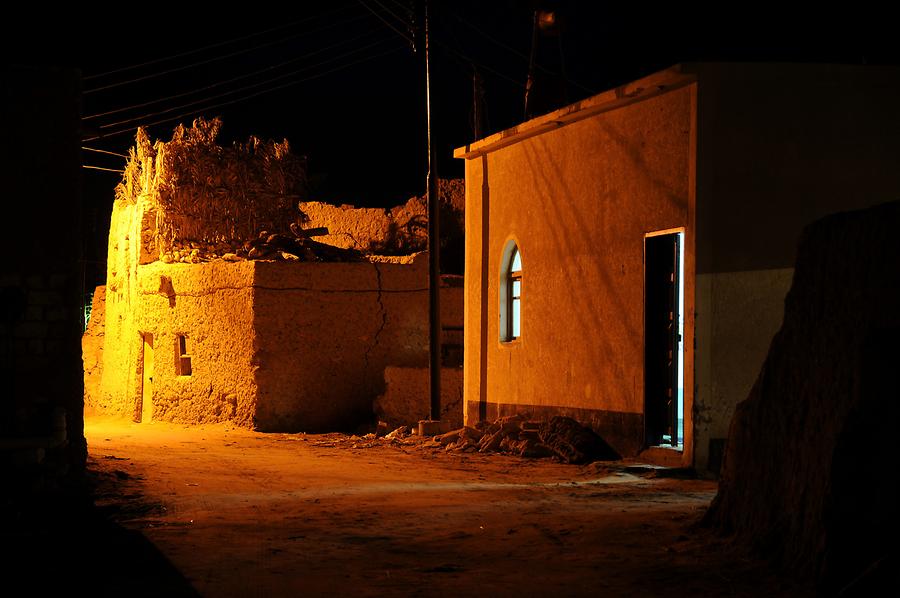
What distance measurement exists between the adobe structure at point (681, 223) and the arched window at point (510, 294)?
971mm

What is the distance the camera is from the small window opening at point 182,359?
63.5 feet

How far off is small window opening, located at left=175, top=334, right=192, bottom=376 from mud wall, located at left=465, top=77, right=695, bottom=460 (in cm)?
593

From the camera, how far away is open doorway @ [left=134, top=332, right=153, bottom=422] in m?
20.4

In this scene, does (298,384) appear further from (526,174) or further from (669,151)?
(669,151)

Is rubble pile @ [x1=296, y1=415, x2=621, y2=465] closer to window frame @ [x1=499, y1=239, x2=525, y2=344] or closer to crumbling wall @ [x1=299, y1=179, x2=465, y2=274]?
window frame @ [x1=499, y1=239, x2=525, y2=344]

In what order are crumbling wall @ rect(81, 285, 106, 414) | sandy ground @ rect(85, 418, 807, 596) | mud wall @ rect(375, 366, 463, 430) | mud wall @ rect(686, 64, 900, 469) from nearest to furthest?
sandy ground @ rect(85, 418, 807, 596) < mud wall @ rect(686, 64, 900, 469) < mud wall @ rect(375, 366, 463, 430) < crumbling wall @ rect(81, 285, 106, 414)

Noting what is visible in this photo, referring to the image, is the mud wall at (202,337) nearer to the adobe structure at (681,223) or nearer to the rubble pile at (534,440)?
the rubble pile at (534,440)

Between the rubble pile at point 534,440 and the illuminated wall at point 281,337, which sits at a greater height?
the illuminated wall at point 281,337

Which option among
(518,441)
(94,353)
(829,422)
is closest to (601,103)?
(518,441)

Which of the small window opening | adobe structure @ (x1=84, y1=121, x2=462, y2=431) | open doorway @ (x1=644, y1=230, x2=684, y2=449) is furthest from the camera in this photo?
the small window opening

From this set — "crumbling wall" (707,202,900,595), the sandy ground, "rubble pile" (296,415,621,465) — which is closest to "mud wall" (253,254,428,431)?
"rubble pile" (296,415,621,465)

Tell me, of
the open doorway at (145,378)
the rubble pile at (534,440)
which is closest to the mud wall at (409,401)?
the rubble pile at (534,440)

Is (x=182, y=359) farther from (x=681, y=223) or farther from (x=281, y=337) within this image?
(x=681, y=223)

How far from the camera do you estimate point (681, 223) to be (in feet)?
38.0
